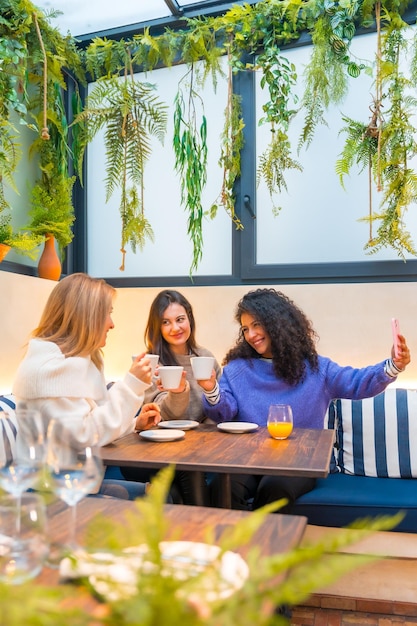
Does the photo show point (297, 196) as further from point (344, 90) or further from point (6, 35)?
point (6, 35)

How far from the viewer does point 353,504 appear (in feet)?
7.00

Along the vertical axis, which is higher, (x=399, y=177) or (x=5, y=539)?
(x=399, y=177)

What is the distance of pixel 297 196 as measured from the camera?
3186 millimetres

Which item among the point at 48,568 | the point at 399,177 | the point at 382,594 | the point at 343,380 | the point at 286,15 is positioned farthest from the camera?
the point at 286,15

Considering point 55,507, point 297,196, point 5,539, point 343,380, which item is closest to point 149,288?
point 297,196

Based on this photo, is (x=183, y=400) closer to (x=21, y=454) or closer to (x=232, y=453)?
(x=232, y=453)

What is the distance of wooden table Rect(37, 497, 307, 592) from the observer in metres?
0.96

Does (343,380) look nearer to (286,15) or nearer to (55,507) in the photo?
(55,507)

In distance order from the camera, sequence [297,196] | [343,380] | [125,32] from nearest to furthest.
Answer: [343,380], [297,196], [125,32]

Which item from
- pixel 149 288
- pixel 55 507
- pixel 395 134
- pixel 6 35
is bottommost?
pixel 55 507

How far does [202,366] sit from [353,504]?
0.80m

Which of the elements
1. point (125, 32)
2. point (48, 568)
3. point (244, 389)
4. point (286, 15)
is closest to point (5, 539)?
point (48, 568)

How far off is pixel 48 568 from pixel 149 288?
2.59 meters

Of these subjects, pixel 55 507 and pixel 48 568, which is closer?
pixel 48 568
